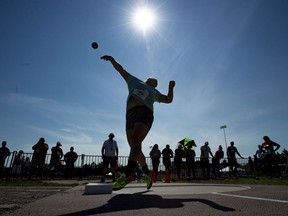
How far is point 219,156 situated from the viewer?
1414 centimetres

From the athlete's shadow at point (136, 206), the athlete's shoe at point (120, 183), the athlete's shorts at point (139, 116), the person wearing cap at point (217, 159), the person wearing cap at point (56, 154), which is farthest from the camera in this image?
the person wearing cap at point (217, 159)

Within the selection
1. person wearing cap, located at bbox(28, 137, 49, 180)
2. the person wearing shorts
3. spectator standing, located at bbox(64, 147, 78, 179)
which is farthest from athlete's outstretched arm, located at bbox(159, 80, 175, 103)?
spectator standing, located at bbox(64, 147, 78, 179)

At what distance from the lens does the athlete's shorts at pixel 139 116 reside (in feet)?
12.3

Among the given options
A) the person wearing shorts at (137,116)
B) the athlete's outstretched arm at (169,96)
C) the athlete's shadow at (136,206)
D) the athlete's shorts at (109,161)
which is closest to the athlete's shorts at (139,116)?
the person wearing shorts at (137,116)

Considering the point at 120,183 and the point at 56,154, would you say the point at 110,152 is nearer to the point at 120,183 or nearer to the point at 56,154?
the point at 56,154

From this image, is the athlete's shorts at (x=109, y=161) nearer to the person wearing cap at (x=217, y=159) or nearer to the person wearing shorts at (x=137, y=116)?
the person wearing shorts at (x=137, y=116)

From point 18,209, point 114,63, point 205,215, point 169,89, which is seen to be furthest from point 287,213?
point 114,63

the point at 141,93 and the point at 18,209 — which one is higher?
the point at 141,93

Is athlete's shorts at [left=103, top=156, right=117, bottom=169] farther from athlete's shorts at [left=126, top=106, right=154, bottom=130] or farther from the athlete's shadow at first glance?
the athlete's shadow

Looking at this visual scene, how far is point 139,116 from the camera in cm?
374

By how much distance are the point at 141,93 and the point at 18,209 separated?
8.10ft

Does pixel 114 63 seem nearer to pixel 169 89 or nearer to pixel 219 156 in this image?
pixel 169 89

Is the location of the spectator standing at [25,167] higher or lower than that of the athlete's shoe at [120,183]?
higher

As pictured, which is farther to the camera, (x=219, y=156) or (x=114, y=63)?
(x=219, y=156)
